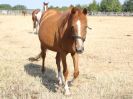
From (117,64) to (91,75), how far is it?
191 centimetres

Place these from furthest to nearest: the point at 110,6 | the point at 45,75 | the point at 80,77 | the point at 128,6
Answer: the point at 110,6, the point at 128,6, the point at 45,75, the point at 80,77

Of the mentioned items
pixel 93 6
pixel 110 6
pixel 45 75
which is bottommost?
pixel 93 6

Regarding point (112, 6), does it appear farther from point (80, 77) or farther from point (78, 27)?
point (78, 27)

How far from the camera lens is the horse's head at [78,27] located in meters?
7.21

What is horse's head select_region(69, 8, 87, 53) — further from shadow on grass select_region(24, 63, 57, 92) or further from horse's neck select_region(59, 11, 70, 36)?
shadow on grass select_region(24, 63, 57, 92)

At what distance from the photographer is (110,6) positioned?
114m

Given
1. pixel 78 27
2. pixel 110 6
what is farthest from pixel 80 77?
pixel 110 6

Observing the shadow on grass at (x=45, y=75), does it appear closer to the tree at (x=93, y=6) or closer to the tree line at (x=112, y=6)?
the tree line at (x=112, y=6)

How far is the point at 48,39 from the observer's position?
29.9 feet

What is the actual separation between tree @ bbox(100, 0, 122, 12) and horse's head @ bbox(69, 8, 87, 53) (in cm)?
10516

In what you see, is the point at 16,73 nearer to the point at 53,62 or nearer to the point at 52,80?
the point at 52,80

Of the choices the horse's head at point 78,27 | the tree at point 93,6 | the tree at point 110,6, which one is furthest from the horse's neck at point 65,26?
the tree at point 93,6

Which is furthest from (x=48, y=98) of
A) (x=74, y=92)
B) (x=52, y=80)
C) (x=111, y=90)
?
(x=52, y=80)

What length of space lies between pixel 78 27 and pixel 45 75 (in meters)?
3.34
